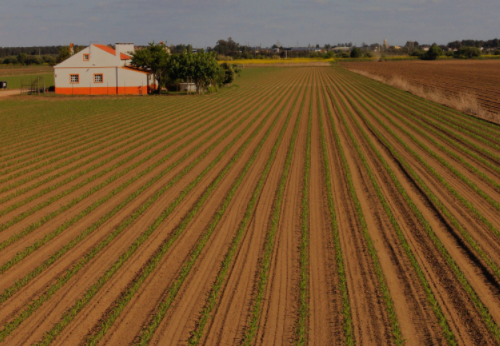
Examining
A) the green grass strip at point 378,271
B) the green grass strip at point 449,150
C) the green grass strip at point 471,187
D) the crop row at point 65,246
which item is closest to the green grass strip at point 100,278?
the crop row at point 65,246

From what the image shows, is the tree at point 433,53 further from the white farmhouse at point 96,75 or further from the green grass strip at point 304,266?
the green grass strip at point 304,266

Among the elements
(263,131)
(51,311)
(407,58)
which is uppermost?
(407,58)

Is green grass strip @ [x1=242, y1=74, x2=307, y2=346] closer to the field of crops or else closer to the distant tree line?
the field of crops

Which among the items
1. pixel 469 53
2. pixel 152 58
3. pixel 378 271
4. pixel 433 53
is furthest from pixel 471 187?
pixel 469 53

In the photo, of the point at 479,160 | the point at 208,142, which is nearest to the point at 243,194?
the point at 208,142

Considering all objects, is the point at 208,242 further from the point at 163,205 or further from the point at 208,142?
the point at 208,142

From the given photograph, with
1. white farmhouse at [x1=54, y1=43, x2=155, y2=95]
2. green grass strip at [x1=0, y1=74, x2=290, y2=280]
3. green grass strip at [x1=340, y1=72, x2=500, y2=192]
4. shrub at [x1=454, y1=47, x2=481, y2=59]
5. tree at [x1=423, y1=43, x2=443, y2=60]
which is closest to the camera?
green grass strip at [x1=0, y1=74, x2=290, y2=280]

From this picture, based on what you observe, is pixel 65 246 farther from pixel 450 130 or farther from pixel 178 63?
pixel 178 63

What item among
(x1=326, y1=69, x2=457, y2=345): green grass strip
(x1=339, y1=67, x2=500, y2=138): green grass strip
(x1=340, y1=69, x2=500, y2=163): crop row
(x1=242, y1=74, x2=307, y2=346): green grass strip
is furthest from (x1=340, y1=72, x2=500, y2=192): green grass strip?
(x1=242, y1=74, x2=307, y2=346): green grass strip
